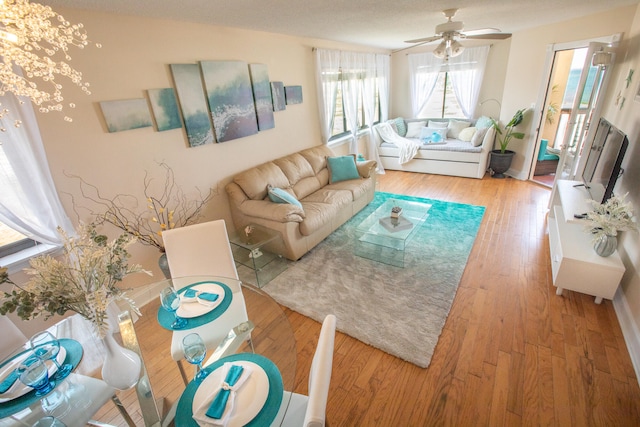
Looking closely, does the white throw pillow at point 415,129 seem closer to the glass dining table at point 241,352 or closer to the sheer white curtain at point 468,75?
the sheer white curtain at point 468,75

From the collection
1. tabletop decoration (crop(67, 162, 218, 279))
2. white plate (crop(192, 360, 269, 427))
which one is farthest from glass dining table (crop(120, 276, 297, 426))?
tabletop decoration (crop(67, 162, 218, 279))

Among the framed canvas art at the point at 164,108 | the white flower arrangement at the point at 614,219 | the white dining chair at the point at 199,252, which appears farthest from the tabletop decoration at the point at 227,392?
the white flower arrangement at the point at 614,219

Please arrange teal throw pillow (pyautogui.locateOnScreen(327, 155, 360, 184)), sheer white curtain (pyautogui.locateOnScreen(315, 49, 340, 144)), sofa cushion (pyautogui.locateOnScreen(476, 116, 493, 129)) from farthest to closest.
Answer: sofa cushion (pyautogui.locateOnScreen(476, 116, 493, 129))
sheer white curtain (pyautogui.locateOnScreen(315, 49, 340, 144))
teal throw pillow (pyautogui.locateOnScreen(327, 155, 360, 184))

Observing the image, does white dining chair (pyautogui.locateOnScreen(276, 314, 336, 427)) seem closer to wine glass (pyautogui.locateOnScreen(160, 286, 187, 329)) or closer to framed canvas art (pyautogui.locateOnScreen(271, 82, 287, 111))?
wine glass (pyautogui.locateOnScreen(160, 286, 187, 329))

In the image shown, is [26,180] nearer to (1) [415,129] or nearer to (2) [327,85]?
(2) [327,85]

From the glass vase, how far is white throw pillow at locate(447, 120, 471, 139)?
4072 millimetres

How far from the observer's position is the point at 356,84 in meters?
5.11

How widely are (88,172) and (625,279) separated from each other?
13.6ft

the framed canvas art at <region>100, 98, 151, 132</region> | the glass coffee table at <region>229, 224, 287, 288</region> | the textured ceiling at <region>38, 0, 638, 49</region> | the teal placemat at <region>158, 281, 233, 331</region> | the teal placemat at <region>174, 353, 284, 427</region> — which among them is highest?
the textured ceiling at <region>38, 0, 638, 49</region>

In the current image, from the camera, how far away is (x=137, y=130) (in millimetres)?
2412

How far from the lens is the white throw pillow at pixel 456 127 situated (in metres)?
5.76

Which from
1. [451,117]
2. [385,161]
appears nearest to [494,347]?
[385,161]

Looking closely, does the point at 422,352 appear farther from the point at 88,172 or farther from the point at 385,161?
the point at 385,161

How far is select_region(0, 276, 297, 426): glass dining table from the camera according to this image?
1.07 m
